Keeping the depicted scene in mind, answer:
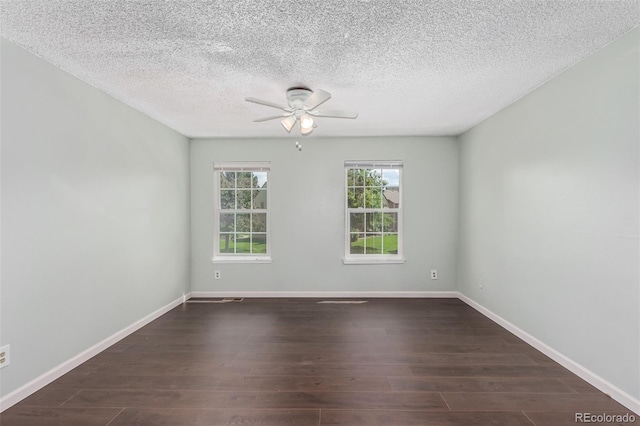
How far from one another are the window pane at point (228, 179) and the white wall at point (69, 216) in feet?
3.33

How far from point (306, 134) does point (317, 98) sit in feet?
1.81

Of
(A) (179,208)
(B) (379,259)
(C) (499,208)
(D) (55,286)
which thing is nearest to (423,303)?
(B) (379,259)

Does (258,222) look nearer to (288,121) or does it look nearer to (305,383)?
(288,121)

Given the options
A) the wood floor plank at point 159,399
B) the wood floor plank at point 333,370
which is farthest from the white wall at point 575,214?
the wood floor plank at point 159,399

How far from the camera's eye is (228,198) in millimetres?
4559

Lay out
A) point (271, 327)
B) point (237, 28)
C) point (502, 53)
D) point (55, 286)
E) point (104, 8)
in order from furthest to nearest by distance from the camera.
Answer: point (271, 327)
point (55, 286)
point (502, 53)
point (237, 28)
point (104, 8)

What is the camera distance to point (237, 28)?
182cm

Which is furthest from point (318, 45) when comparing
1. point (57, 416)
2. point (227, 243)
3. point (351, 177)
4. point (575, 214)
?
point (227, 243)

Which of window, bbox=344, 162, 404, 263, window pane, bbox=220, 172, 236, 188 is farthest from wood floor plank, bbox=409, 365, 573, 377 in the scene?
window pane, bbox=220, 172, 236, 188

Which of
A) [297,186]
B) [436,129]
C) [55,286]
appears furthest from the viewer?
[297,186]

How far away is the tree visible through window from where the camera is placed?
449 centimetres

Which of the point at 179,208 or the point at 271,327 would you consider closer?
the point at 271,327

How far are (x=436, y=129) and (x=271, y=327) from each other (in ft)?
10.9

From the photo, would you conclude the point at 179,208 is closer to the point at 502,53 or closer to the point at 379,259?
the point at 379,259
